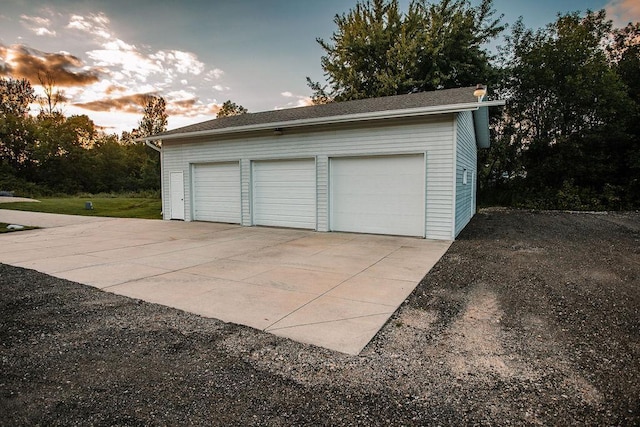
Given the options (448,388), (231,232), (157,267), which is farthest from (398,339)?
(231,232)

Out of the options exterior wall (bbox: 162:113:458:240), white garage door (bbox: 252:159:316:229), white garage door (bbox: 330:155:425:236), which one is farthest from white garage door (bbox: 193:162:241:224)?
white garage door (bbox: 330:155:425:236)

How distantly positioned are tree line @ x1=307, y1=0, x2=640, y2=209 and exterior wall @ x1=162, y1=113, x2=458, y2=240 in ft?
34.9

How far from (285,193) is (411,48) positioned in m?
12.2

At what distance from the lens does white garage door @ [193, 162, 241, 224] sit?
10.7m

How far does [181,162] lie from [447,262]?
30.4ft

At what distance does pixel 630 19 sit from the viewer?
1694 centimetres

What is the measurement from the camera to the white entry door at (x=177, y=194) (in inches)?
462

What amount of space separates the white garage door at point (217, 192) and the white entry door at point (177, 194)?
50cm

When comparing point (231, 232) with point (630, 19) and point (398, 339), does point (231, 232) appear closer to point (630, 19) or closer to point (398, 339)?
point (398, 339)

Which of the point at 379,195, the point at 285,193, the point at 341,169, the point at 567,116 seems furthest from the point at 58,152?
the point at 567,116

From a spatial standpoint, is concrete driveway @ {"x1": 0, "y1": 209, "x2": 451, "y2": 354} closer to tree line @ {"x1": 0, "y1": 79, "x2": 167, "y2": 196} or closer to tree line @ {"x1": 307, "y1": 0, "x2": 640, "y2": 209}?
tree line @ {"x1": 307, "y1": 0, "x2": 640, "y2": 209}

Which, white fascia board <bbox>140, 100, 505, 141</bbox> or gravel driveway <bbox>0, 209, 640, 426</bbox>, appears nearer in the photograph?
gravel driveway <bbox>0, 209, 640, 426</bbox>

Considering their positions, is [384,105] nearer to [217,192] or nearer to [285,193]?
[285,193]

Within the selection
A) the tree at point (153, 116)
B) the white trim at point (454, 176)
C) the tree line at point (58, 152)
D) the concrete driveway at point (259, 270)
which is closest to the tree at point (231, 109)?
the tree at point (153, 116)
